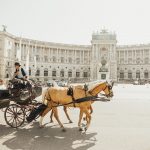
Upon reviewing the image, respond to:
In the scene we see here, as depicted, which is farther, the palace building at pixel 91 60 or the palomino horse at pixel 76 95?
the palace building at pixel 91 60

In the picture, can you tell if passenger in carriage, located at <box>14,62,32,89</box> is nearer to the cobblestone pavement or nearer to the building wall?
the cobblestone pavement

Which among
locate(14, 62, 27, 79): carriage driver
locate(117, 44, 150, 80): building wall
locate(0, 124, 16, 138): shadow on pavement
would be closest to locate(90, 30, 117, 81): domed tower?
locate(117, 44, 150, 80): building wall

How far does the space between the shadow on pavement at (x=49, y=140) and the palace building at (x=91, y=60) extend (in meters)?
88.0

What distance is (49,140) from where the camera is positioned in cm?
831

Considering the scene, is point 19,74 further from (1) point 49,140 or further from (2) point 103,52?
(2) point 103,52

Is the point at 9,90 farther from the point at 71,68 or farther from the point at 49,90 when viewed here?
the point at 71,68

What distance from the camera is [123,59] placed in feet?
345

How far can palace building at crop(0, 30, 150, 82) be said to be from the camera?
99.2 metres

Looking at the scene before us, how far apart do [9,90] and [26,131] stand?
2.02 meters

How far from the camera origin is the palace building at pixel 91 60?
326 feet

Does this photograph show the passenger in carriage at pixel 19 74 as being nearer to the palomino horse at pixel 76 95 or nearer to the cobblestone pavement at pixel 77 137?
the palomino horse at pixel 76 95

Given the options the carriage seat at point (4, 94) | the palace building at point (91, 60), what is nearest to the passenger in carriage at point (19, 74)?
the carriage seat at point (4, 94)

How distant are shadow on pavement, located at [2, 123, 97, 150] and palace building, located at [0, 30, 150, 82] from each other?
87975 mm

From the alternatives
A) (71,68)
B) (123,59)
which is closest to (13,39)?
(71,68)
